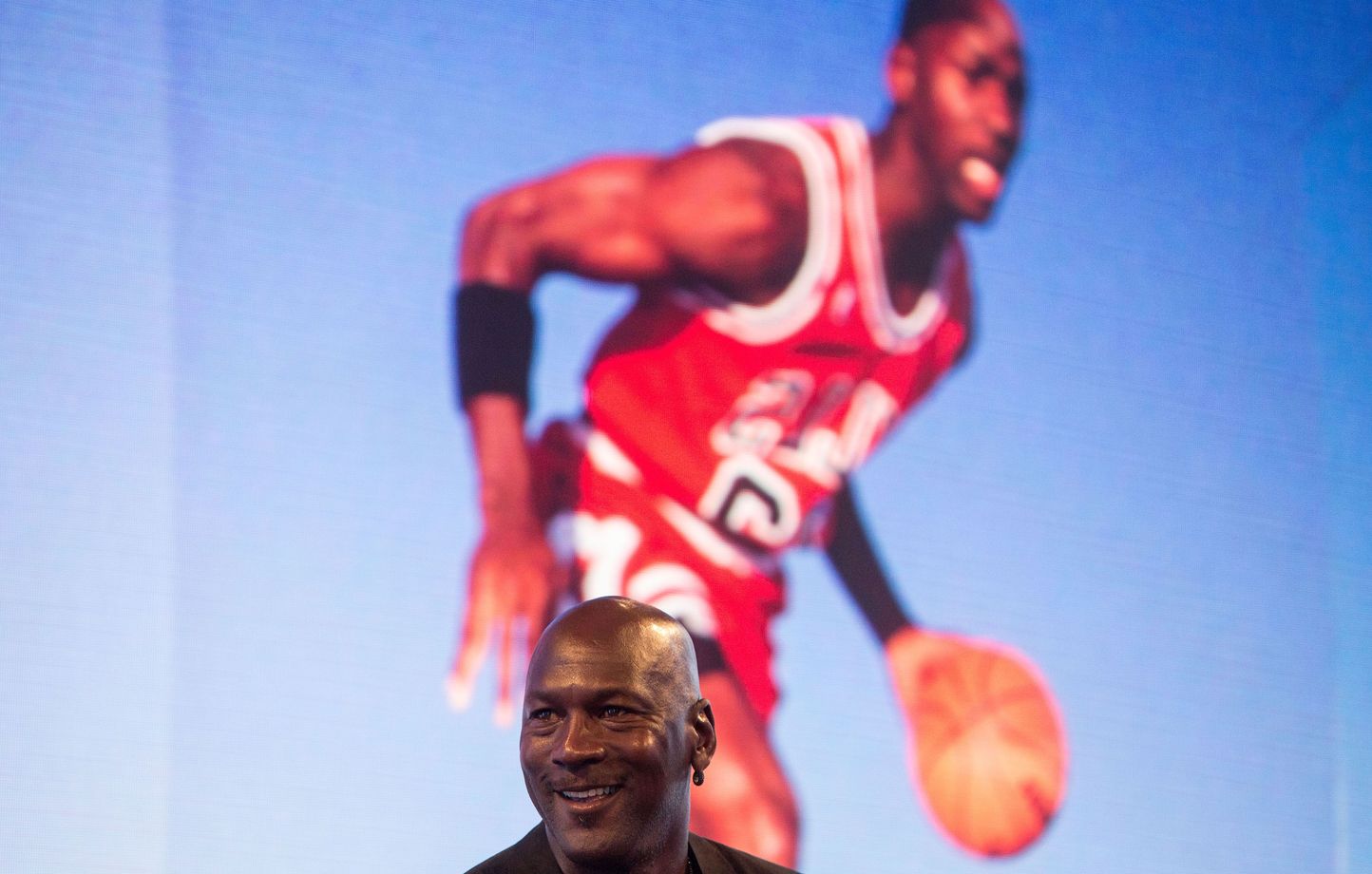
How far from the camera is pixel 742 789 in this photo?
2371mm

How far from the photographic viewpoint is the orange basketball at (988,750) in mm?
2512

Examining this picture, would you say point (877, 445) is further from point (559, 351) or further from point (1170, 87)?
point (1170, 87)

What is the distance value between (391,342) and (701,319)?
19.7 inches

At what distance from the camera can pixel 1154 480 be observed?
2801 millimetres

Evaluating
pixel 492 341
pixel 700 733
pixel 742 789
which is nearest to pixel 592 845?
pixel 700 733

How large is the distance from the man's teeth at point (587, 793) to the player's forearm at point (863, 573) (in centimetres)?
Result: 118

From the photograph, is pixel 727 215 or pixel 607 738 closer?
pixel 607 738

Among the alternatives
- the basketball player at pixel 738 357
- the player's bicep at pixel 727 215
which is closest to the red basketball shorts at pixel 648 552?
the basketball player at pixel 738 357

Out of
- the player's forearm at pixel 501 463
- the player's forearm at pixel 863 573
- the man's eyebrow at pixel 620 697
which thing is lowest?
the man's eyebrow at pixel 620 697

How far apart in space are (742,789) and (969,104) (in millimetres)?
1239

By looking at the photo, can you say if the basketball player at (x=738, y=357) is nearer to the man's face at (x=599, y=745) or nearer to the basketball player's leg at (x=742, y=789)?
the basketball player's leg at (x=742, y=789)

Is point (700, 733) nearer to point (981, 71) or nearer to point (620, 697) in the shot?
point (620, 697)

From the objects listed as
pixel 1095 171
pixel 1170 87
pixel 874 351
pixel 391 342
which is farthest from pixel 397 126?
pixel 1170 87

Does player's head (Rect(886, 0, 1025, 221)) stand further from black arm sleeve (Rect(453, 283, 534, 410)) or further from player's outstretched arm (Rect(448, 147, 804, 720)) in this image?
black arm sleeve (Rect(453, 283, 534, 410))
